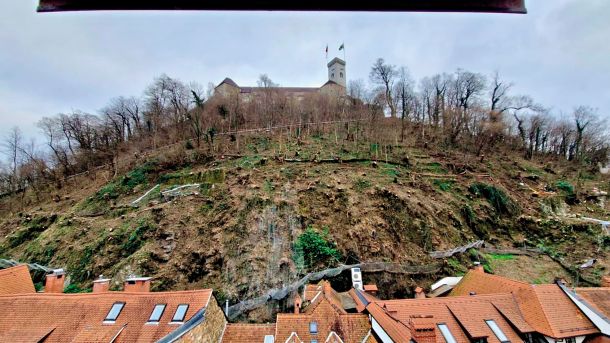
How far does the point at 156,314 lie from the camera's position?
1112cm

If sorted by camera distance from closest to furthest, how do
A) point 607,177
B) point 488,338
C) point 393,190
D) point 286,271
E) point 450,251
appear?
1. point 488,338
2. point 286,271
3. point 450,251
4. point 393,190
5. point 607,177

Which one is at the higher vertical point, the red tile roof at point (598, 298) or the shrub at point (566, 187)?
the shrub at point (566, 187)

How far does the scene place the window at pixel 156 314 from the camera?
35.8ft

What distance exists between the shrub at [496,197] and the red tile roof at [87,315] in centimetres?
2521

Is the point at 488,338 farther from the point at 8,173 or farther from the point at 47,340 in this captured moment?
the point at 8,173

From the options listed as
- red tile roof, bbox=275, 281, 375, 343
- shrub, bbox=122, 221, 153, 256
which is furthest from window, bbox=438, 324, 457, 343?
shrub, bbox=122, 221, 153, 256

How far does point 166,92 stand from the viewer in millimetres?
38750

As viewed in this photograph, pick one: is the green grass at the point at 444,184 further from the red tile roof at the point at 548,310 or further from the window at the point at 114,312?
the window at the point at 114,312

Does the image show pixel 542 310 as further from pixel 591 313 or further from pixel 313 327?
pixel 313 327

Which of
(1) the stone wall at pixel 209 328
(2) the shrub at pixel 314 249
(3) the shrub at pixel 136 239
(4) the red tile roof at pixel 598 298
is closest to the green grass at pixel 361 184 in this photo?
(2) the shrub at pixel 314 249

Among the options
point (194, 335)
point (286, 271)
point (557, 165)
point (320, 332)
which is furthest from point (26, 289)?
point (557, 165)

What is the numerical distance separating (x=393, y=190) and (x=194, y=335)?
1823cm

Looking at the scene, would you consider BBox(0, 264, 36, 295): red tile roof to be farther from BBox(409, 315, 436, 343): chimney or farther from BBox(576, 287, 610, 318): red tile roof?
BBox(576, 287, 610, 318): red tile roof

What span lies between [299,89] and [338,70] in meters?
10.5
